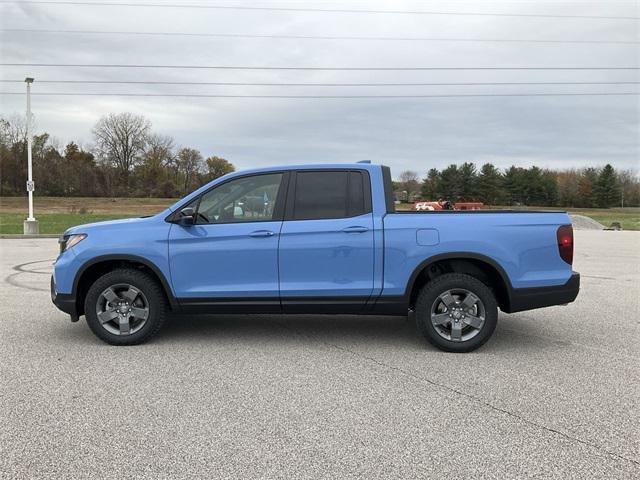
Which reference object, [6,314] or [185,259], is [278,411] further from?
[6,314]

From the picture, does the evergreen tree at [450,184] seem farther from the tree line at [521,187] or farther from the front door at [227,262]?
the front door at [227,262]

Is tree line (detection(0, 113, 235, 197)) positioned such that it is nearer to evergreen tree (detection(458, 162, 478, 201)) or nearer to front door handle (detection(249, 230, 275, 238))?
evergreen tree (detection(458, 162, 478, 201))

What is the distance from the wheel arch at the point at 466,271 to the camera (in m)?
5.04

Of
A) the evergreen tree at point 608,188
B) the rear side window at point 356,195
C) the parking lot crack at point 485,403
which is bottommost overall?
the parking lot crack at point 485,403

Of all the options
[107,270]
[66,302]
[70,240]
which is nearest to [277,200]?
[107,270]

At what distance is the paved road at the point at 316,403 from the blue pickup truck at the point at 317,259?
16.6 inches

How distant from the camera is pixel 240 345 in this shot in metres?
5.38

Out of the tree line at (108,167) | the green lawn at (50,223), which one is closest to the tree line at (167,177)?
the tree line at (108,167)

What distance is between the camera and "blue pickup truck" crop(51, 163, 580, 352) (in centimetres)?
506

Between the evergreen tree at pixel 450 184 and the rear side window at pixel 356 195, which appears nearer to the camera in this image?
the rear side window at pixel 356 195

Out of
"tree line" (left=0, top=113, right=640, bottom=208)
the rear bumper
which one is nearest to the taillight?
the rear bumper

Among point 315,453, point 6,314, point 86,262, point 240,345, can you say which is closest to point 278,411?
point 315,453

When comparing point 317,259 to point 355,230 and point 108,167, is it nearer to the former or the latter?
point 355,230

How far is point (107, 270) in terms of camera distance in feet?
18.0
